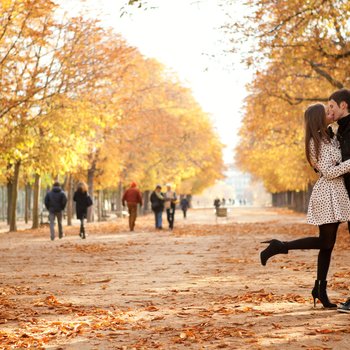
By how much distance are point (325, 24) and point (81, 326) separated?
12.7 meters

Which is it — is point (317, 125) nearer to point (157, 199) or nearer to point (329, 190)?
point (329, 190)

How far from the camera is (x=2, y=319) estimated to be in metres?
7.68

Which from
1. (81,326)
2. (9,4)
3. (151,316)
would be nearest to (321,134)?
(151,316)

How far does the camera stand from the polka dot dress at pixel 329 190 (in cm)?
746

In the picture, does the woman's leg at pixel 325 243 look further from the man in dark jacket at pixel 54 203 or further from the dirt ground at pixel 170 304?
the man in dark jacket at pixel 54 203

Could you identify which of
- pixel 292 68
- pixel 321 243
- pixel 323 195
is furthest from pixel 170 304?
pixel 292 68

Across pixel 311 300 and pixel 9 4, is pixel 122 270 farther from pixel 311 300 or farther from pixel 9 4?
pixel 9 4

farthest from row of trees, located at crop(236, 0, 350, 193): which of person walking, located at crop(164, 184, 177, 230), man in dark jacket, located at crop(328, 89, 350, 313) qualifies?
man in dark jacket, located at crop(328, 89, 350, 313)

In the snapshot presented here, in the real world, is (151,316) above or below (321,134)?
below

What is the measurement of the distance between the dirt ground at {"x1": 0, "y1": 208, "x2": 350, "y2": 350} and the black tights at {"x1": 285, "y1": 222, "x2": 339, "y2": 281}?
0.42 meters

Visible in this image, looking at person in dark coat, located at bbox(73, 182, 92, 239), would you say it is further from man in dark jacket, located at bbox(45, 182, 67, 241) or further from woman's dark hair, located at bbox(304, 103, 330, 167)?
woman's dark hair, located at bbox(304, 103, 330, 167)

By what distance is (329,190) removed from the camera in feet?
25.0

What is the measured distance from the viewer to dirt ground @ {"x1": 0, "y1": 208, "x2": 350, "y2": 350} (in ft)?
21.0

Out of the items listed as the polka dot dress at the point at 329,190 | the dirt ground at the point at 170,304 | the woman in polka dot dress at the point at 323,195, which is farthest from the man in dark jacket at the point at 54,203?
the polka dot dress at the point at 329,190
